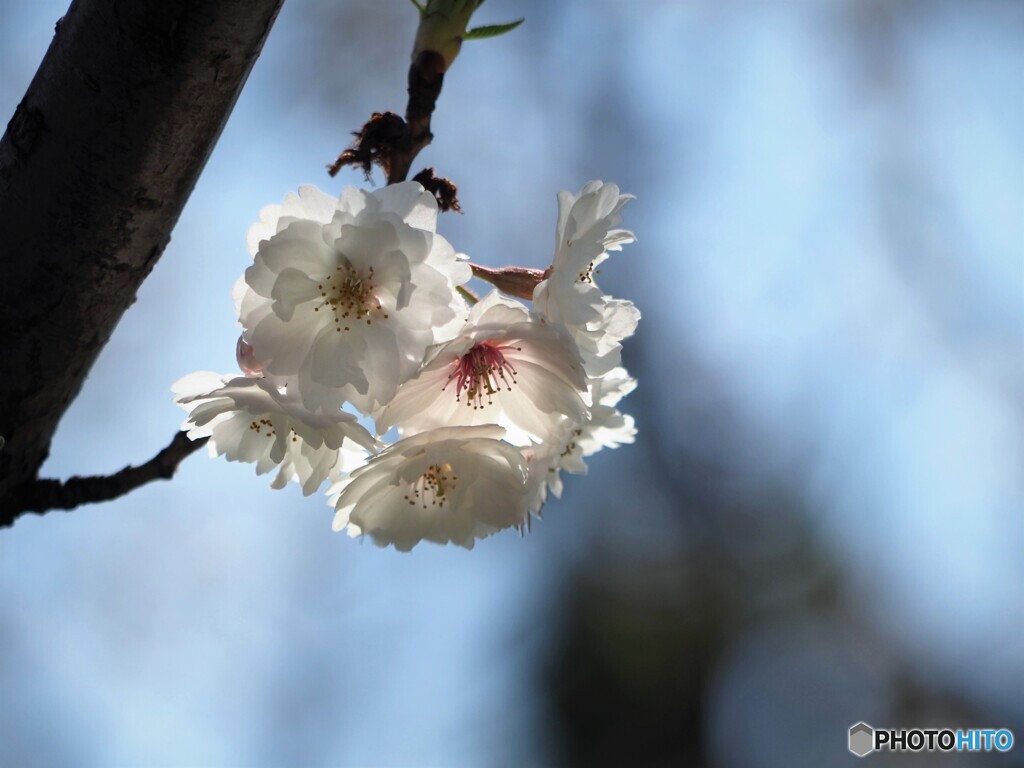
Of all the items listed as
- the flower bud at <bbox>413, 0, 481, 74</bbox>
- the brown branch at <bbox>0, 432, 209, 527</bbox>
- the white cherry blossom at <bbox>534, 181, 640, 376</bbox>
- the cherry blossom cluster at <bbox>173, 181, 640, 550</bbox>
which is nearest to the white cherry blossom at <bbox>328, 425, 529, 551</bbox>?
the cherry blossom cluster at <bbox>173, 181, 640, 550</bbox>

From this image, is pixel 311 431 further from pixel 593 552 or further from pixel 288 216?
pixel 593 552

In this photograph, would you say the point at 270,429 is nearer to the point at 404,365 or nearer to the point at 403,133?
the point at 404,365

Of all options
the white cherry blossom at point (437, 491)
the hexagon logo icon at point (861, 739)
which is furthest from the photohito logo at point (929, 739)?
the white cherry blossom at point (437, 491)

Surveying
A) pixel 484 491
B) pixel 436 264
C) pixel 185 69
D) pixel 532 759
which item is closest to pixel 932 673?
pixel 532 759

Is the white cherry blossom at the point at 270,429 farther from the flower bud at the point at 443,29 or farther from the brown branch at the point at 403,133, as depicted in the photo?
the flower bud at the point at 443,29

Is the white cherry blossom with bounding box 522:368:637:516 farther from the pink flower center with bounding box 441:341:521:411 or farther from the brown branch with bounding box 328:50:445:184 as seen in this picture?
the brown branch with bounding box 328:50:445:184

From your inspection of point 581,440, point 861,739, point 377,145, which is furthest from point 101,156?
point 861,739
